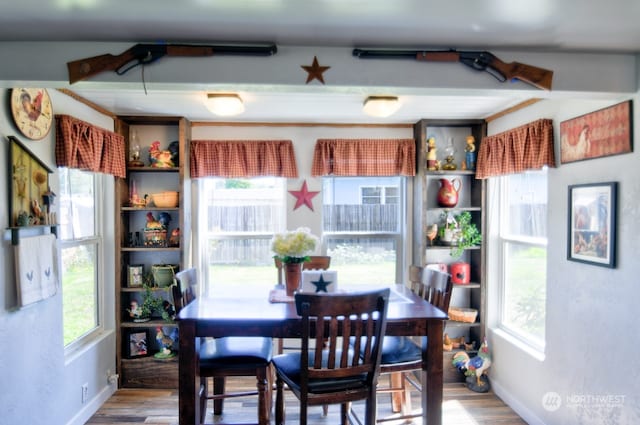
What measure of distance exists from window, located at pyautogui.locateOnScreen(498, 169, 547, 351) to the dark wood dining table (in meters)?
1.10

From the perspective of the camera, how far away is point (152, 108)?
2.97 meters

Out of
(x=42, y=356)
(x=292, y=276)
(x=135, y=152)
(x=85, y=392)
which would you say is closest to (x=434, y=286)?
(x=292, y=276)

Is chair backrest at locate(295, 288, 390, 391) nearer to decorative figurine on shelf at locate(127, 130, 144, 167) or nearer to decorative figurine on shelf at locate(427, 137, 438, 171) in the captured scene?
decorative figurine on shelf at locate(427, 137, 438, 171)

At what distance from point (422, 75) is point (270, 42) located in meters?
0.66

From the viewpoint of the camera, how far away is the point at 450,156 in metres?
3.34

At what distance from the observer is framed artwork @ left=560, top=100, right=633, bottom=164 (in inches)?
72.2

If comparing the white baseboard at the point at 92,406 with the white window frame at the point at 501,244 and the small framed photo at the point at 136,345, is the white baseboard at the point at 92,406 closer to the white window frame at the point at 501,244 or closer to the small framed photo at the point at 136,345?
the small framed photo at the point at 136,345

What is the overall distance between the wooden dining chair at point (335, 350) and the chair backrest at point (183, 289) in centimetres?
76

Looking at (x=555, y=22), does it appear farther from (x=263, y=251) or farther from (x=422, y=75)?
(x=263, y=251)

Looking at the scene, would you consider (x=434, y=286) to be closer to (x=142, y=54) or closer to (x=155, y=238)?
(x=142, y=54)

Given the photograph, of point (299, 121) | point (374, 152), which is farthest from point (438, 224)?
point (299, 121)

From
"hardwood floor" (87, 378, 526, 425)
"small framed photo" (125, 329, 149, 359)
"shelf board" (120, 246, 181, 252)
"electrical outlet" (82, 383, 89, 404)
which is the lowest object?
"hardwood floor" (87, 378, 526, 425)

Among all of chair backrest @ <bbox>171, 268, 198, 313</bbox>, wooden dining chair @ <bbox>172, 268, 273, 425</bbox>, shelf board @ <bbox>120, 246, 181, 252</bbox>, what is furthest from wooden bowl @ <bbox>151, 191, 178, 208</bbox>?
wooden dining chair @ <bbox>172, 268, 273, 425</bbox>

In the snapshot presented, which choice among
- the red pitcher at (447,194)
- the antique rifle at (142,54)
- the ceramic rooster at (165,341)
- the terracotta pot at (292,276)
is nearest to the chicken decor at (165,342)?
the ceramic rooster at (165,341)
